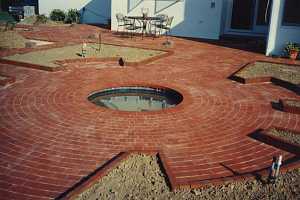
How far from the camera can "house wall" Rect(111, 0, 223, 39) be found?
623 inches

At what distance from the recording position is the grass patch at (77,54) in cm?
1015

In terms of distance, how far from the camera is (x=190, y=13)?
1619cm

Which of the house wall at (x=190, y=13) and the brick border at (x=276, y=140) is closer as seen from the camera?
the brick border at (x=276, y=140)

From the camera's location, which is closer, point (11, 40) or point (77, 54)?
point (77, 54)

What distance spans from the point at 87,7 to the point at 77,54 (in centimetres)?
1033

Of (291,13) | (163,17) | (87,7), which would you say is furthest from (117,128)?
(87,7)

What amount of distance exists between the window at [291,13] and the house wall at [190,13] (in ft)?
13.3

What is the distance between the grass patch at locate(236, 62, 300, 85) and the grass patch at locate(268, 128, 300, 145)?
332 cm

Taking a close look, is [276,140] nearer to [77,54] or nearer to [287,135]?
[287,135]

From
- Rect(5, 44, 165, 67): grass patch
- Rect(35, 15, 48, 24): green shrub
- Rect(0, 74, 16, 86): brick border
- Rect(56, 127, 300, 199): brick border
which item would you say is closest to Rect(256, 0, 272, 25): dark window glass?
Rect(5, 44, 165, 67): grass patch

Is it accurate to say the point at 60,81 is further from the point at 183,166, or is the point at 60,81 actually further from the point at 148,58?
the point at 183,166

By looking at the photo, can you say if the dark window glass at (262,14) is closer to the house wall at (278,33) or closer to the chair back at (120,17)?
the house wall at (278,33)

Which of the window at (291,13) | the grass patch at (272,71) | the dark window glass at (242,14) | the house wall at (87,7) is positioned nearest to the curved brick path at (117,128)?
the grass patch at (272,71)

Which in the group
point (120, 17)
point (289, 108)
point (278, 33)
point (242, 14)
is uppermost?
Result: point (242, 14)
